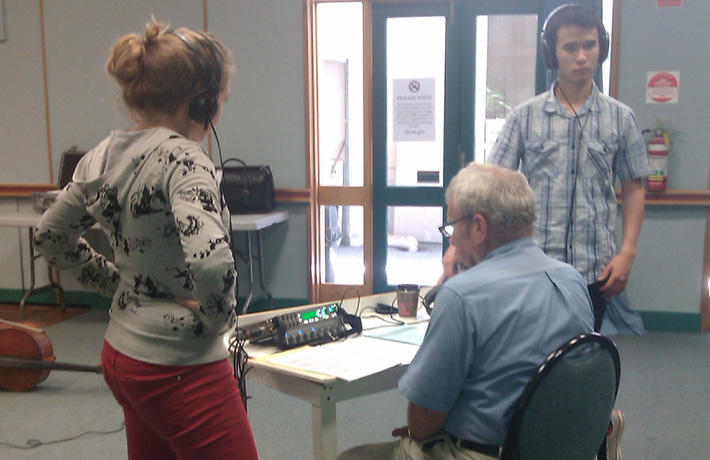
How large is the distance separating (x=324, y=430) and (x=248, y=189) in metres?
3.03

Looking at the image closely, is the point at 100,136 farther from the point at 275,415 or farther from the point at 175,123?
the point at 175,123

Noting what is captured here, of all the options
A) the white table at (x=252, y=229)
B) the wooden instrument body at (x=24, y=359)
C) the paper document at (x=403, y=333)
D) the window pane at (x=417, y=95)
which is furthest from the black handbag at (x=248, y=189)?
the paper document at (x=403, y=333)

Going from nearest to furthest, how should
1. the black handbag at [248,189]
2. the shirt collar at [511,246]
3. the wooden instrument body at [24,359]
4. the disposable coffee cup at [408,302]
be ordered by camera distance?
the shirt collar at [511,246] → the disposable coffee cup at [408,302] → the wooden instrument body at [24,359] → the black handbag at [248,189]

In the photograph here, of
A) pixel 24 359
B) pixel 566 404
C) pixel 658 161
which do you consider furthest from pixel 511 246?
pixel 658 161

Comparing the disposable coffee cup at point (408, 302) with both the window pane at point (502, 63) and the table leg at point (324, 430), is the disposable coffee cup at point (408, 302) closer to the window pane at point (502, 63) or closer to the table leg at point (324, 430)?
the table leg at point (324, 430)

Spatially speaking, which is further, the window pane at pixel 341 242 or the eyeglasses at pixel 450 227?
the window pane at pixel 341 242

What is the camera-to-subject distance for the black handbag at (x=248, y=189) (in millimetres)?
4266

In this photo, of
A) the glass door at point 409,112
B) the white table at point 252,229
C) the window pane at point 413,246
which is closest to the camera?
the white table at point 252,229

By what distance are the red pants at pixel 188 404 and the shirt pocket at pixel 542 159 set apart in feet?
4.17

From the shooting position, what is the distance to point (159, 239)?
1.09m

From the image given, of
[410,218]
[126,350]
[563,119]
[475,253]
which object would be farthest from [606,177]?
[410,218]

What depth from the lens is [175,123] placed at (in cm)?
116

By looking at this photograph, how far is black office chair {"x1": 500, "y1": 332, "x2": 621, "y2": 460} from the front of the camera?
44.3 inches

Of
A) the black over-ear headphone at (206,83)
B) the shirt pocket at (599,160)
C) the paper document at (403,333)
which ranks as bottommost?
the paper document at (403,333)
